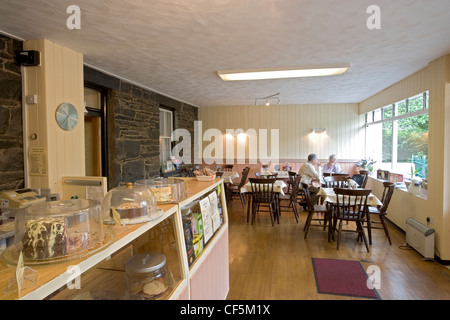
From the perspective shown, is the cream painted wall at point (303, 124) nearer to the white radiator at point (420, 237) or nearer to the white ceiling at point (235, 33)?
the white ceiling at point (235, 33)

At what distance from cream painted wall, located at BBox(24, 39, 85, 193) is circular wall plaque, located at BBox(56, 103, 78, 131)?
4cm

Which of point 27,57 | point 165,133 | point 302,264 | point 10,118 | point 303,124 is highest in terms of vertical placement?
point 27,57

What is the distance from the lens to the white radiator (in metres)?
3.70

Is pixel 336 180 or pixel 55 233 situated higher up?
pixel 55 233

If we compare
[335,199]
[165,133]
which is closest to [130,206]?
[335,199]

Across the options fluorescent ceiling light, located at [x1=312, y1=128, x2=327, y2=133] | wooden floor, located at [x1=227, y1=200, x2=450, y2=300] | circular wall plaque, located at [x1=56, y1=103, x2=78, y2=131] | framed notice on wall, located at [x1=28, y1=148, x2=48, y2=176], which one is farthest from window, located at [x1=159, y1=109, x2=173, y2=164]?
fluorescent ceiling light, located at [x1=312, y1=128, x2=327, y2=133]

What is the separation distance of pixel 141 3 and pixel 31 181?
223cm

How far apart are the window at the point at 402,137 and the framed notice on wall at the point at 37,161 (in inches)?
213

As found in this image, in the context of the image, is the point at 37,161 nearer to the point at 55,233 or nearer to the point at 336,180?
the point at 55,233

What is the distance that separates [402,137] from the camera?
5414mm

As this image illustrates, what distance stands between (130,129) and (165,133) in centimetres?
183

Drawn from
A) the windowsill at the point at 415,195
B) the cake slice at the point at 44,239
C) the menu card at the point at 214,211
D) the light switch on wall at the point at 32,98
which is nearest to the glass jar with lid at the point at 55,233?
the cake slice at the point at 44,239

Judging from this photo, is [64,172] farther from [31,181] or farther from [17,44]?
[17,44]
